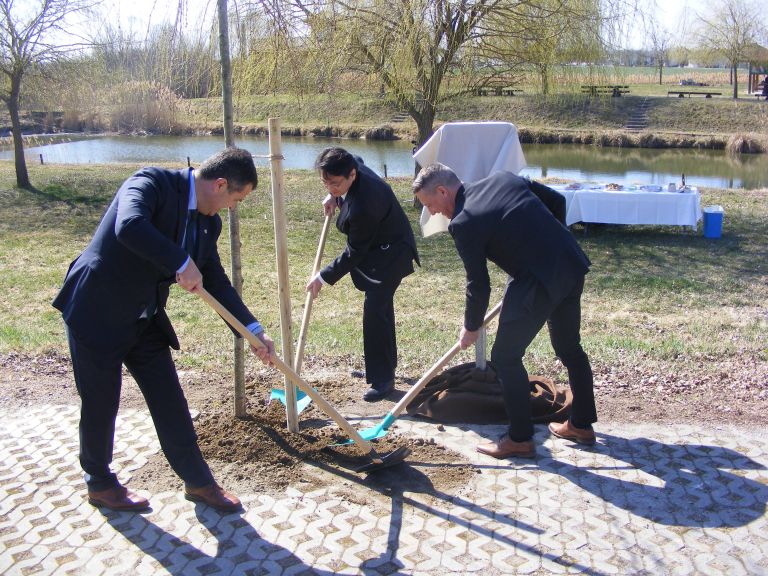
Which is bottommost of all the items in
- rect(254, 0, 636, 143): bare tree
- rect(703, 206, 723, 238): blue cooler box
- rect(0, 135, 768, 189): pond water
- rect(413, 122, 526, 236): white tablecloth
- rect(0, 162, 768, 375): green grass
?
rect(0, 162, 768, 375): green grass

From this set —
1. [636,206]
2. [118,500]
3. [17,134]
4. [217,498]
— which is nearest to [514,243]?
[217,498]

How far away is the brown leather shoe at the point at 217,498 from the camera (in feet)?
12.3

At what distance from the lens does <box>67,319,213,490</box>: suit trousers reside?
3.51m

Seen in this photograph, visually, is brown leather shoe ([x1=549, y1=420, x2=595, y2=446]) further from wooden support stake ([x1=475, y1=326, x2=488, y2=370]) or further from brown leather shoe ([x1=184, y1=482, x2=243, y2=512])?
brown leather shoe ([x1=184, y1=482, x2=243, y2=512])

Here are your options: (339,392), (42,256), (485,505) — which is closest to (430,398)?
(339,392)

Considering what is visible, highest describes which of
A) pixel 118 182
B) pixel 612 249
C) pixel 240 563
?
pixel 118 182

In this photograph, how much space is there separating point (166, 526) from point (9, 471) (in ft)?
3.91

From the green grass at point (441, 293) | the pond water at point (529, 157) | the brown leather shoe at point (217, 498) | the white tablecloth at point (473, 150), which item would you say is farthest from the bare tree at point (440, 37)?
the brown leather shoe at point (217, 498)

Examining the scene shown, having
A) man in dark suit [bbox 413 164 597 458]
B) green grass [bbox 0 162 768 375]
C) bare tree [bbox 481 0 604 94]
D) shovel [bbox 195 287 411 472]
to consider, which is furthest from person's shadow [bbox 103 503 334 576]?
bare tree [bbox 481 0 604 94]

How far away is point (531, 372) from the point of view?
564 cm

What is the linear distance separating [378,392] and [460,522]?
1666 millimetres

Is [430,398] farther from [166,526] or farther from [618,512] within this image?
[166,526]

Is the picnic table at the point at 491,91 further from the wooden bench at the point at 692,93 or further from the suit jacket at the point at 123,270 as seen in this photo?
the wooden bench at the point at 692,93

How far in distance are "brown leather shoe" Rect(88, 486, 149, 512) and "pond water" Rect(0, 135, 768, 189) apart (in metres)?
17.5
